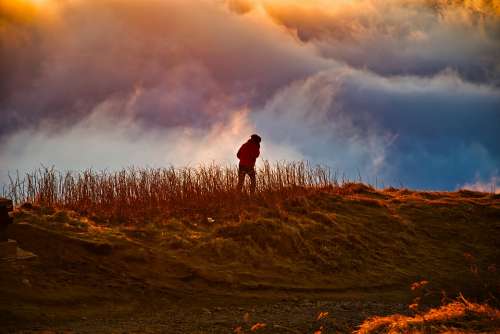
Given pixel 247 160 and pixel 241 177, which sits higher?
pixel 247 160

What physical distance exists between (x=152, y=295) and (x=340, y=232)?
17.0 ft

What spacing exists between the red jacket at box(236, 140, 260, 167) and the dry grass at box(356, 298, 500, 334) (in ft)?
28.4

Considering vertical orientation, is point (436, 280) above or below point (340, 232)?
below

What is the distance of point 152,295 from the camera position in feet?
28.2

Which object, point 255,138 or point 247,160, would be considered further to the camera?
point 255,138

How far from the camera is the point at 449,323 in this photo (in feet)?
19.1

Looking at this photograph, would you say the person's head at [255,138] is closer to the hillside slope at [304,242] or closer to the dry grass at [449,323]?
the hillside slope at [304,242]

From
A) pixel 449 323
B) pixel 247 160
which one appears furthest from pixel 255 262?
pixel 449 323

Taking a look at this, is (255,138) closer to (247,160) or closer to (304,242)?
(247,160)

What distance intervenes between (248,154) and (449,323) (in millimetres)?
9396

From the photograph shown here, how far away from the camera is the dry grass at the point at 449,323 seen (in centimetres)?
557

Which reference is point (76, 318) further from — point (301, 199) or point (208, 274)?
point (301, 199)

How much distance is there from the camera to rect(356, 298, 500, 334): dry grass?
5.57 metres

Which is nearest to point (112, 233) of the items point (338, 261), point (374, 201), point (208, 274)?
point (208, 274)
